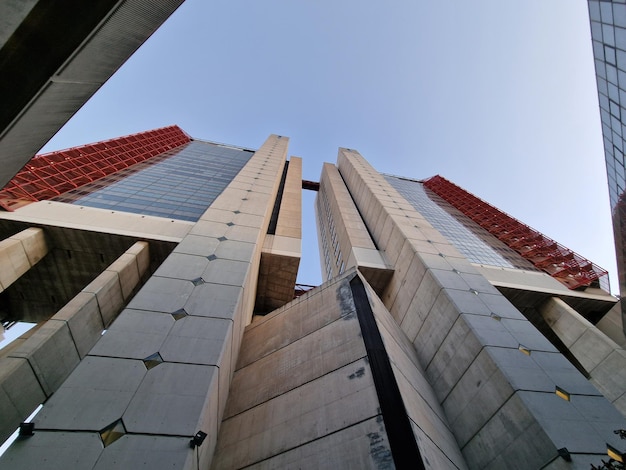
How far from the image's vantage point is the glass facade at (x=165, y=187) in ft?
57.5

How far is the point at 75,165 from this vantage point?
21344 mm

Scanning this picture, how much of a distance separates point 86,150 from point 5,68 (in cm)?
2503

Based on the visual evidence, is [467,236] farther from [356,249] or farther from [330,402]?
[330,402]

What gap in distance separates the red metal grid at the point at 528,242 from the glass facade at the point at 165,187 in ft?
87.1

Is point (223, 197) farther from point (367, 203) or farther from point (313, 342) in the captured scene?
point (367, 203)

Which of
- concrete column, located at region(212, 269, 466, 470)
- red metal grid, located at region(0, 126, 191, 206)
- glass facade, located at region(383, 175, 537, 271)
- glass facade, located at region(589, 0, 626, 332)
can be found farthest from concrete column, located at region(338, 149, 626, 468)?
red metal grid, located at region(0, 126, 191, 206)

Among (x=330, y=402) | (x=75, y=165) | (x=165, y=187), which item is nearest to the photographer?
(x=330, y=402)

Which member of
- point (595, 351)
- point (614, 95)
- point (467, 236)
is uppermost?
point (467, 236)

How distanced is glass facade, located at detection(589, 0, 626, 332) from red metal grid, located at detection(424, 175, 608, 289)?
707 centimetres

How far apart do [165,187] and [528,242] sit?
33.6 metres

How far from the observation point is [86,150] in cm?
2406

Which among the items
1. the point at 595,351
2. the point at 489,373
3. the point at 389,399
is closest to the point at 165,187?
the point at 389,399

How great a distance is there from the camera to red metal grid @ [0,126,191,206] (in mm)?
15419

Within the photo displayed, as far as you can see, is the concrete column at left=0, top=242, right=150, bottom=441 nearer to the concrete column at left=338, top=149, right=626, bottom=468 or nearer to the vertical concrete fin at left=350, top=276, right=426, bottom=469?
the vertical concrete fin at left=350, top=276, right=426, bottom=469
